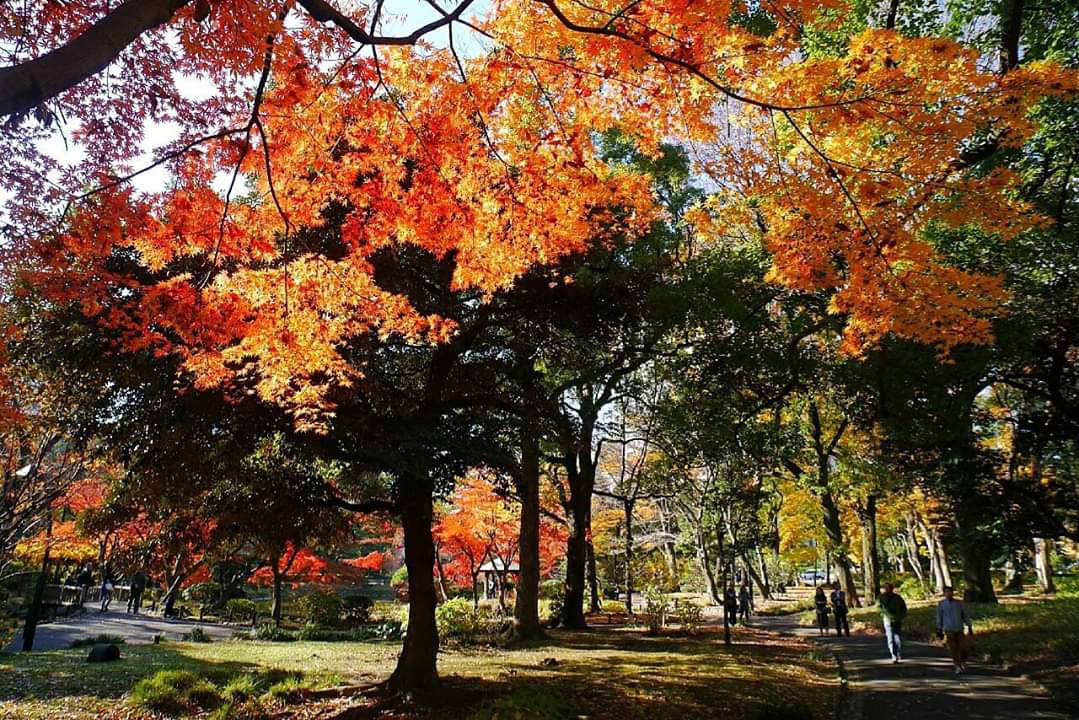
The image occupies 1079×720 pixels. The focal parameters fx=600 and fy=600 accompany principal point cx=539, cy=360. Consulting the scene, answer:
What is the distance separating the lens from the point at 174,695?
8.38m

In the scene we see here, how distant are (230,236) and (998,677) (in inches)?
495

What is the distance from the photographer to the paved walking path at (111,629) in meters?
15.3

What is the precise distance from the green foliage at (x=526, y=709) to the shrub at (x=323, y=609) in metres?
16.5

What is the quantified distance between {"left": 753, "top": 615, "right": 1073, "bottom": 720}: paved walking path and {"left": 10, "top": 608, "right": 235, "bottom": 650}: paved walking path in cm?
1690

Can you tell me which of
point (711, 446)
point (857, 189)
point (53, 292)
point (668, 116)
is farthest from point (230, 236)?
point (711, 446)

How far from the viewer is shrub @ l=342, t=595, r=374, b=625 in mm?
21922

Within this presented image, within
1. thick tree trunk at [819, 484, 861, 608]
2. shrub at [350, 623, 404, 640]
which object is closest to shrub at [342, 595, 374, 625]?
shrub at [350, 623, 404, 640]

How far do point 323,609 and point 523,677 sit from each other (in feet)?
47.0

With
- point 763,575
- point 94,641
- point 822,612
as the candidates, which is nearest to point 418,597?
point 94,641

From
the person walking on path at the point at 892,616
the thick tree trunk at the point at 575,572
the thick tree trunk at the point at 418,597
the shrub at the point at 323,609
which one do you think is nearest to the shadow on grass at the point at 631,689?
the thick tree trunk at the point at 418,597

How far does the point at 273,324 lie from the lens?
7.08 m

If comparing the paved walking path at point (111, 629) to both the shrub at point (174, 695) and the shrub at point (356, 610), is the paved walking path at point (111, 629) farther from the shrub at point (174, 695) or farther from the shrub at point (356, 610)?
the shrub at point (174, 695)

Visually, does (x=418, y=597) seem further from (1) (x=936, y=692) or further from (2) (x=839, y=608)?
(2) (x=839, y=608)

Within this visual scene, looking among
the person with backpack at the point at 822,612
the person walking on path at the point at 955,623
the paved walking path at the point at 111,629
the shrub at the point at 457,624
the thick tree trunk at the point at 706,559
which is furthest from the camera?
the thick tree trunk at the point at 706,559
